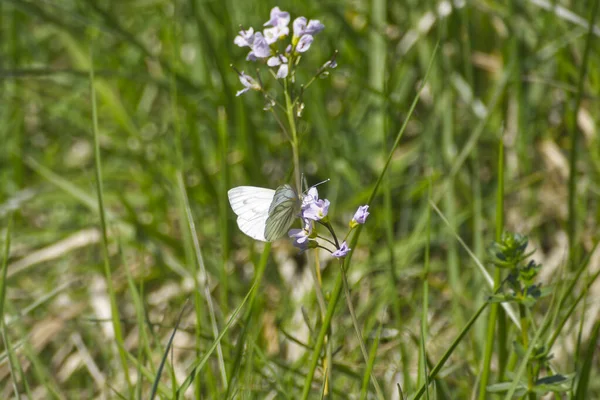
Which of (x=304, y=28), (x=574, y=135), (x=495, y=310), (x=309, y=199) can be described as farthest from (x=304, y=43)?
(x=574, y=135)

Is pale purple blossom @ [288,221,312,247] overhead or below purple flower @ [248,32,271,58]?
below

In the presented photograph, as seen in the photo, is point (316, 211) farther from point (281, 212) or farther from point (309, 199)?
point (281, 212)

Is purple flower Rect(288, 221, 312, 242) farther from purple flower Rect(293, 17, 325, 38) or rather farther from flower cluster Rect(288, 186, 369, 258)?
purple flower Rect(293, 17, 325, 38)

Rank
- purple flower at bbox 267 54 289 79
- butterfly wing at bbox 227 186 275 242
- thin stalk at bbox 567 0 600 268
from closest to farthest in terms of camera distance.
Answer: purple flower at bbox 267 54 289 79 < butterfly wing at bbox 227 186 275 242 < thin stalk at bbox 567 0 600 268

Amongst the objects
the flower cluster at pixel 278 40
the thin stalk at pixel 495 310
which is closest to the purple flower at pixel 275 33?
the flower cluster at pixel 278 40

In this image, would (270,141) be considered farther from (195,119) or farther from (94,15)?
(94,15)

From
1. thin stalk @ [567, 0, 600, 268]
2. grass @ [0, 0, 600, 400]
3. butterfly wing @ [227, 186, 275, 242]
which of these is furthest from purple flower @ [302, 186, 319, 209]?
thin stalk @ [567, 0, 600, 268]

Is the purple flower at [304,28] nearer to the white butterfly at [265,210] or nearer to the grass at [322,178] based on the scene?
the white butterfly at [265,210]

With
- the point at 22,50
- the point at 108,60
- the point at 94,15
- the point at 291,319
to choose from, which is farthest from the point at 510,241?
the point at 22,50

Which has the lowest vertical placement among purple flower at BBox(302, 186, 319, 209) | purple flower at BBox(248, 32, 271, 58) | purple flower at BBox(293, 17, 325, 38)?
purple flower at BBox(302, 186, 319, 209)
